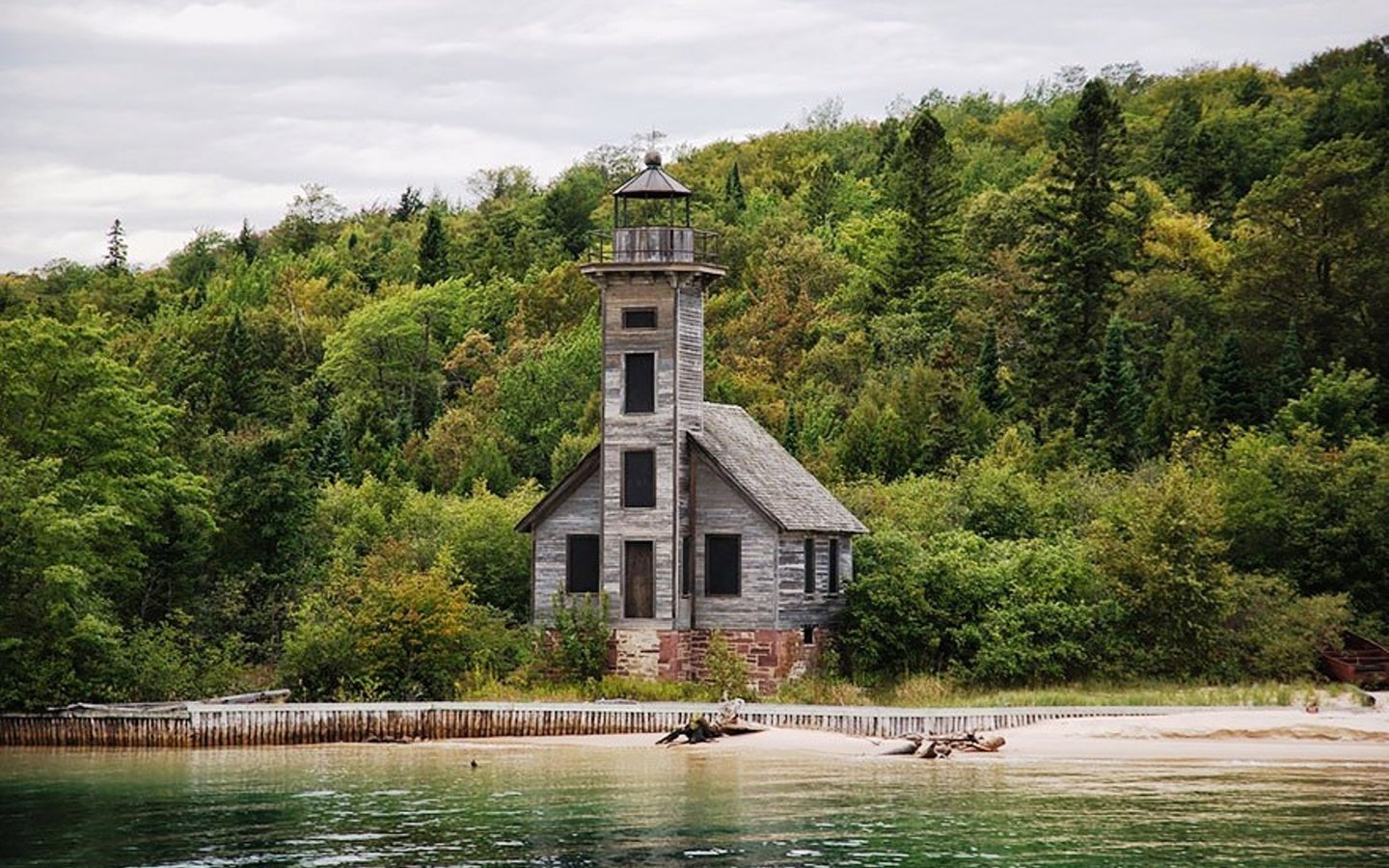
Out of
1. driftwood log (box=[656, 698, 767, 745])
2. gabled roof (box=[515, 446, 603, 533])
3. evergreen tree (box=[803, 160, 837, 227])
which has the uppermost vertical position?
evergreen tree (box=[803, 160, 837, 227])

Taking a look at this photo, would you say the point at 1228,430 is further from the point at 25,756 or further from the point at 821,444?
the point at 25,756

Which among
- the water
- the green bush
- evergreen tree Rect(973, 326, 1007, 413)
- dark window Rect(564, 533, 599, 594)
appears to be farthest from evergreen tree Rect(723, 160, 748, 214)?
the water

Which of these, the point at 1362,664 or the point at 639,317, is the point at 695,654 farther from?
the point at 1362,664

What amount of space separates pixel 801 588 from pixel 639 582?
4091mm

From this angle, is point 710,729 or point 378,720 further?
point 378,720

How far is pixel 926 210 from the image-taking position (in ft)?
311

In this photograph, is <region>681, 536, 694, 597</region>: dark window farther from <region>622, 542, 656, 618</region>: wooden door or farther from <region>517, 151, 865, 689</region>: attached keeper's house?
<region>622, 542, 656, 618</region>: wooden door

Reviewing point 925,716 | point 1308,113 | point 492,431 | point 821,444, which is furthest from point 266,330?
point 925,716

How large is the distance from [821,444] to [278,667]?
23.7m

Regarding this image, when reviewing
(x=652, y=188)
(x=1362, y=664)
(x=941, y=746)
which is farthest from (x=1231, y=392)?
(x=941, y=746)

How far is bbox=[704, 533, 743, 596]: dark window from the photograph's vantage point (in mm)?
52062

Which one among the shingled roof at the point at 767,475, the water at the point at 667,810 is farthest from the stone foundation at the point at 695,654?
the water at the point at 667,810

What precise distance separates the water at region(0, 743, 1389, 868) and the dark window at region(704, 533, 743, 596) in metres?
8.44

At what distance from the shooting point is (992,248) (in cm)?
9681
